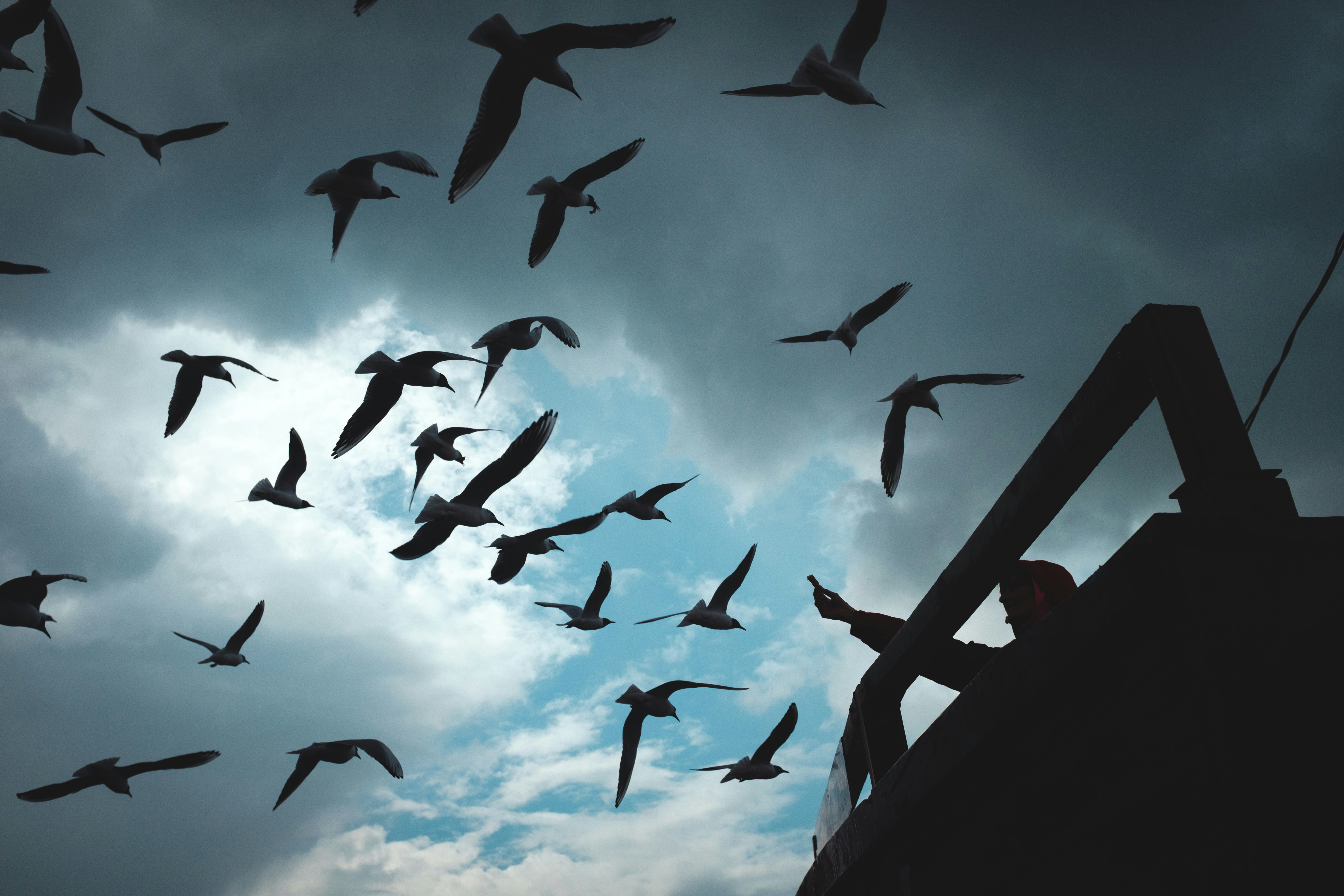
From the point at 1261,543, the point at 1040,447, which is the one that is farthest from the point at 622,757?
the point at 1261,543

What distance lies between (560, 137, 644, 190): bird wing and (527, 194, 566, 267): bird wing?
279mm

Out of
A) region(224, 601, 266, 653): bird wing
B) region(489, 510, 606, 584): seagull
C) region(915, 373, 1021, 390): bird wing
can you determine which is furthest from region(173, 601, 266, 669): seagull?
region(915, 373, 1021, 390): bird wing

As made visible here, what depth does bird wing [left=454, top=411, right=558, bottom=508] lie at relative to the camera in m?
8.83

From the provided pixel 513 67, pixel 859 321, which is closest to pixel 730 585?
pixel 859 321

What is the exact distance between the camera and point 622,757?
10.1m

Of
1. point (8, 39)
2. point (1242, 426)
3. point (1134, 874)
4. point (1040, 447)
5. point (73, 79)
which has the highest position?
point (73, 79)

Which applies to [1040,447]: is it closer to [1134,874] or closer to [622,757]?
[1134,874]

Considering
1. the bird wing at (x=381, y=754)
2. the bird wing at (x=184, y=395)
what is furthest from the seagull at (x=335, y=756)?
the bird wing at (x=184, y=395)

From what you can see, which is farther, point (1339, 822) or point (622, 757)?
point (622, 757)

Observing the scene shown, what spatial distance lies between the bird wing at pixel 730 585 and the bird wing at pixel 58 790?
365 inches

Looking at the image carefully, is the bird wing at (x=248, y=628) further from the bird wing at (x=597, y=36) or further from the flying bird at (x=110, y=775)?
the bird wing at (x=597, y=36)

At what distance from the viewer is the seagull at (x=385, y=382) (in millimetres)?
9023

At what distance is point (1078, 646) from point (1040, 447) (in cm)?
87

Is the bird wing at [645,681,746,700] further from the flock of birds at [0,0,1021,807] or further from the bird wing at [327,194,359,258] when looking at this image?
the bird wing at [327,194,359,258]
